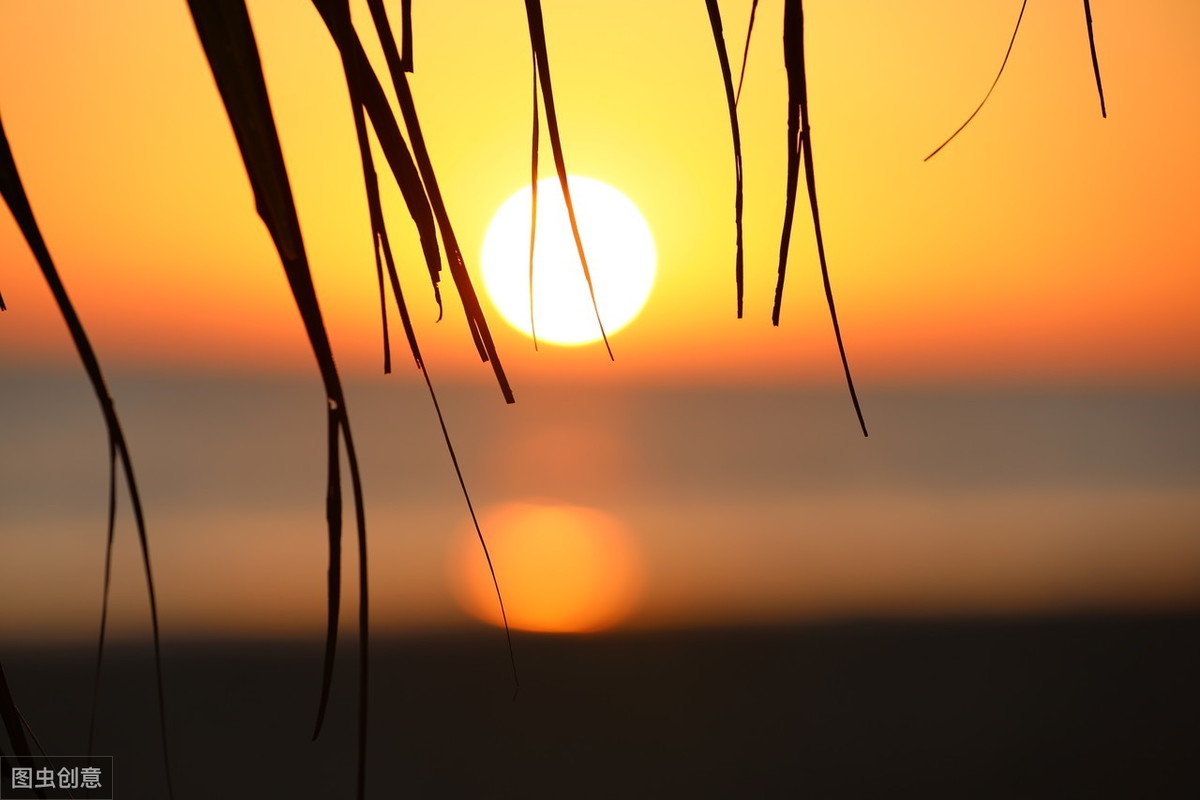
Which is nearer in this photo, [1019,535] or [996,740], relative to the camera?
[996,740]

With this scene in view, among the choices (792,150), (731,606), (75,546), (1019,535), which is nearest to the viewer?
(792,150)

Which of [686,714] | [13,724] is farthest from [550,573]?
[13,724]

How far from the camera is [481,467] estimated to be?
108 feet

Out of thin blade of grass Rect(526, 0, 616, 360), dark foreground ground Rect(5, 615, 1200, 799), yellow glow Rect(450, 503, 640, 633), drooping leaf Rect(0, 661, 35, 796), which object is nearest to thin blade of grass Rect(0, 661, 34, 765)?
drooping leaf Rect(0, 661, 35, 796)

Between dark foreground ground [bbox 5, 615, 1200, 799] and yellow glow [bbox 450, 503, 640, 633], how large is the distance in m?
2.30

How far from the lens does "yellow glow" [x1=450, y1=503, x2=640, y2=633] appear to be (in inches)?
606

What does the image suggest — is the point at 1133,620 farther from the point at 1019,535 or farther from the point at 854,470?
the point at 854,470

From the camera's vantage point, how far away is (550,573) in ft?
67.3

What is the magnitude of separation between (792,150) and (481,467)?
33136 mm

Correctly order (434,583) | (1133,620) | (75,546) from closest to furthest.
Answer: (1133,620), (434,583), (75,546)

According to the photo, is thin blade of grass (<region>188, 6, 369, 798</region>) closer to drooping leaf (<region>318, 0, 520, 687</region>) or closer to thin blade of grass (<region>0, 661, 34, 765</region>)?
drooping leaf (<region>318, 0, 520, 687</region>)

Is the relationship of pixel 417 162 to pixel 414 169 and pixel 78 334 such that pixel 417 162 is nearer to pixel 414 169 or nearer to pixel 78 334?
pixel 414 169

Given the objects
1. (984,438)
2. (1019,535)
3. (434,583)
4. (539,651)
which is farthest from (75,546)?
(984,438)

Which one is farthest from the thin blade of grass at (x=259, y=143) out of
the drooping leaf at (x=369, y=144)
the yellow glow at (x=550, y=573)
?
the yellow glow at (x=550, y=573)
